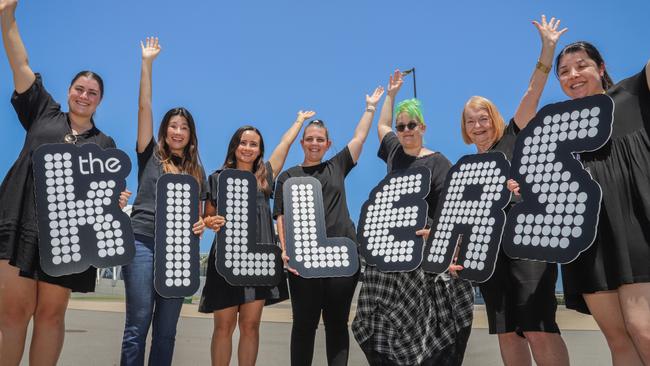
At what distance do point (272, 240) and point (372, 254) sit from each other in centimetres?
96

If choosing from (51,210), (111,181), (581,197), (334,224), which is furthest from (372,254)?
(51,210)

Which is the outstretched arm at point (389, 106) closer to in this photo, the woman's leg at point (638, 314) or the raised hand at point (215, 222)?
the raised hand at point (215, 222)

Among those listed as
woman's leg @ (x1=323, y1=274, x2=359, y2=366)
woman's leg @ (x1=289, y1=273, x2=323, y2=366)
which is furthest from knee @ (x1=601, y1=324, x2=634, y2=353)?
woman's leg @ (x1=289, y1=273, x2=323, y2=366)

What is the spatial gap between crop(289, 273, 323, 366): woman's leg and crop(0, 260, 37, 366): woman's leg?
2.02m

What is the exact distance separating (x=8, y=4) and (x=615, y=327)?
4.50 meters

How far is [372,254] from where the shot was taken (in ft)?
14.5

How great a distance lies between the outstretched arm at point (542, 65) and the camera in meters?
3.74

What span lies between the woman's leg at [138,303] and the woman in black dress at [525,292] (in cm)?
254

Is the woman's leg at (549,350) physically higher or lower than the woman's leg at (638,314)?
lower

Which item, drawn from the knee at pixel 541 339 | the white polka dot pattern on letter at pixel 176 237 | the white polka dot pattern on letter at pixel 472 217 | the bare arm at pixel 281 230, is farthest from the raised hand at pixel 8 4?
the knee at pixel 541 339

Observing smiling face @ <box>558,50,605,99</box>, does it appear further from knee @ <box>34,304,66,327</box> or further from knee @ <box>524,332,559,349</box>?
knee @ <box>34,304,66,327</box>

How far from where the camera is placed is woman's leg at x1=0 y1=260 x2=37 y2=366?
140 inches

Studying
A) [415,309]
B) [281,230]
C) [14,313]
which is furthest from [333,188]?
[14,313]

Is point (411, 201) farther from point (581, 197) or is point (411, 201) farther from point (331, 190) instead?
point (581, 197)
